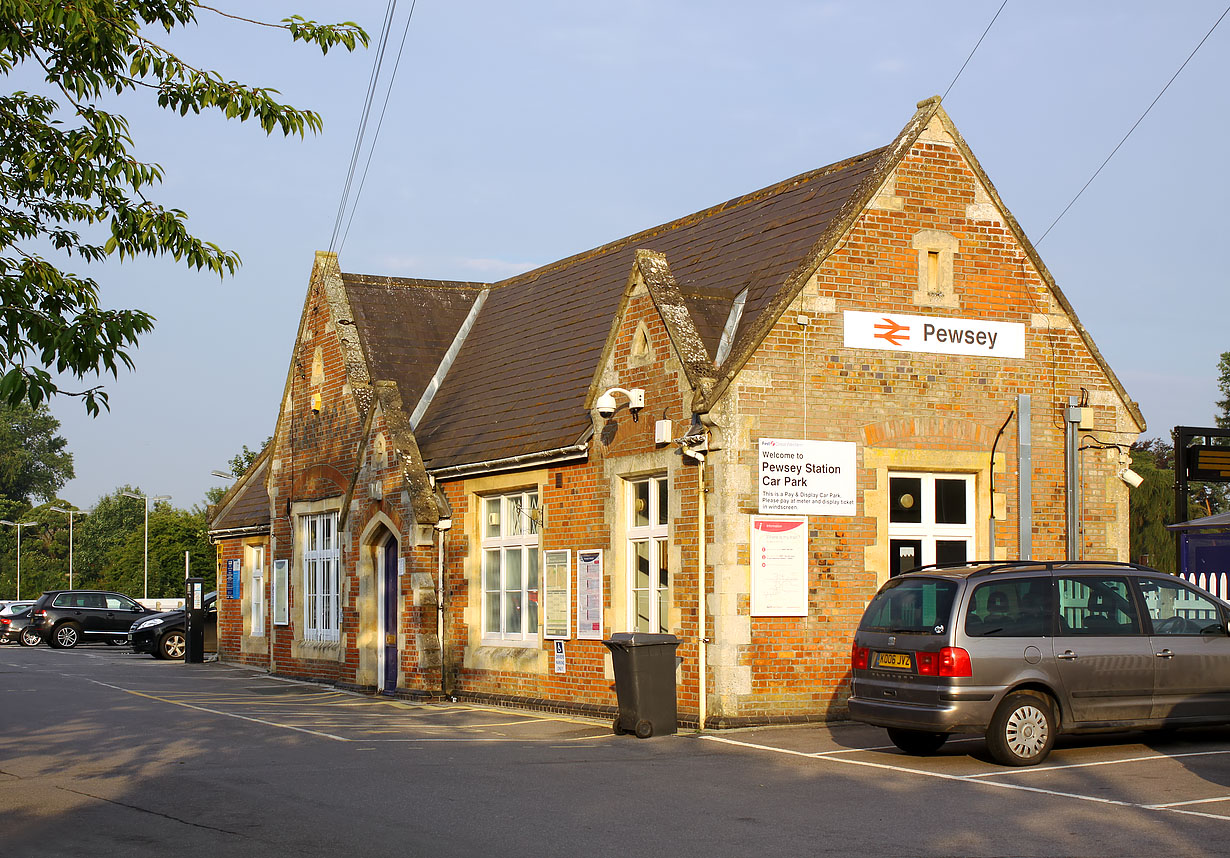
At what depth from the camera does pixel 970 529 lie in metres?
17.6

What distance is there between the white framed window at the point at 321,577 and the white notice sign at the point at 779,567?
1131cm

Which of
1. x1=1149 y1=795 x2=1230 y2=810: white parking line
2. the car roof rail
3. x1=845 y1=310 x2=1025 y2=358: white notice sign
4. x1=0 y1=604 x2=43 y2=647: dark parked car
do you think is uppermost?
x1=845 y1=310 x2=1025 y2=358: white notice sign

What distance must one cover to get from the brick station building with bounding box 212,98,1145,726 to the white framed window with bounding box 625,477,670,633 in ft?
0.13

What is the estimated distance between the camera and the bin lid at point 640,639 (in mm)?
15531

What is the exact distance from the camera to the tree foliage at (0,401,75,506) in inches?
4665

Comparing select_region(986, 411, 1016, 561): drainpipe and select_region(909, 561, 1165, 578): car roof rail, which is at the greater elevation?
select_region(986, 411, 1016, 561): drainpipe

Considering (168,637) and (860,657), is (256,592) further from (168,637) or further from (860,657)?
(860,657)

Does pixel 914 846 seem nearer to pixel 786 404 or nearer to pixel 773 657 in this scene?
pixel 773 657

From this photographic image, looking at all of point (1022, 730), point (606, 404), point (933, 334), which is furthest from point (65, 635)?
point (1022, 730)

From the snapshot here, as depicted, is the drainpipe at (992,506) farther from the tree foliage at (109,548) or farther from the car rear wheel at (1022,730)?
the tree foliage at (109,548)

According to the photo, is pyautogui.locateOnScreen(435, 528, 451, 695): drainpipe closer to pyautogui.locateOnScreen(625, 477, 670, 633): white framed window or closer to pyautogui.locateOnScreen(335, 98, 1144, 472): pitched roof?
pyautogui.locateOnScreen(335, 98, 1144, 472): pitched roof

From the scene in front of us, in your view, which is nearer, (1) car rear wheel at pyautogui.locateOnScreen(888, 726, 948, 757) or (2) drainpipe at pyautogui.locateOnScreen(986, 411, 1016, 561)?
(1) car rear wheel at pyautogui.locateOnScreen(888, 726, 948, 757)

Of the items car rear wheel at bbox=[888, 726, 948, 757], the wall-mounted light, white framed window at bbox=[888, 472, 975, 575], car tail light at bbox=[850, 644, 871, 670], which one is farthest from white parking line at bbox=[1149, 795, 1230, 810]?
the wall-mounted light

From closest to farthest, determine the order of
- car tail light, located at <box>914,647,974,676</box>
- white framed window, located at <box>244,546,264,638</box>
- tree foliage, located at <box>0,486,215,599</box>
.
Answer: car tail light, located at <box>914,647,974,676</box> → white framed window, located at <box>244,546,264,638</box> → tree foliage, located at <box>0,486,215,599</box>
